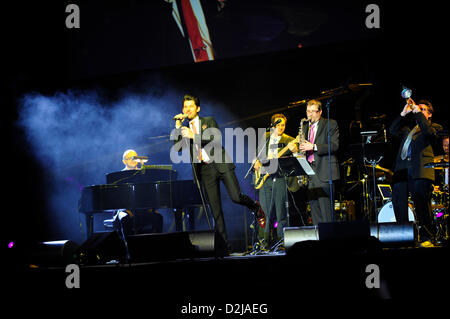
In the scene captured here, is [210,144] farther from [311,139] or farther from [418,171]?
[418,171]

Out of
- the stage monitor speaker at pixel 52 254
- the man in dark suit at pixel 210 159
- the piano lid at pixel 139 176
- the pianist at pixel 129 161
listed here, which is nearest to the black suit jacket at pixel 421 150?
the man in dark suit at pixel 210 159

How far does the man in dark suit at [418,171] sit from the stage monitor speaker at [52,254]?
394 centimetres

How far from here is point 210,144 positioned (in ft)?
16.1

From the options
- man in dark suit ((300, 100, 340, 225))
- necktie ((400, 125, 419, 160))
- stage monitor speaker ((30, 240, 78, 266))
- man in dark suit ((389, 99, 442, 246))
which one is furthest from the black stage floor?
necktie ((400, 125, 419, 160))

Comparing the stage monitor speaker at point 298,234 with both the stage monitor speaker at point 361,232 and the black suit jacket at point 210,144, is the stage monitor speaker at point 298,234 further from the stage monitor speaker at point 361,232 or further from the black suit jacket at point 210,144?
the black suit jacket at point 210,144

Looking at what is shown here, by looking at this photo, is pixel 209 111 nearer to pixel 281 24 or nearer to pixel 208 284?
pixel 281 24

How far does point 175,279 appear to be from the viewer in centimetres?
315

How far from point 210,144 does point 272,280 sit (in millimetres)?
2189

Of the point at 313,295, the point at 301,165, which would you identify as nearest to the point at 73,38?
the point at 301,165

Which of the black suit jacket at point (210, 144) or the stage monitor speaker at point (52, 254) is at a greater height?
the black suit jacket at point (210, 144)

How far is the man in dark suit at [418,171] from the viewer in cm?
523

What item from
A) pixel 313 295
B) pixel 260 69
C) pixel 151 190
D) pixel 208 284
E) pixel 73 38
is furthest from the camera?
pixel 260 69

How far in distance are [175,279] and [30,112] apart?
5905 mm

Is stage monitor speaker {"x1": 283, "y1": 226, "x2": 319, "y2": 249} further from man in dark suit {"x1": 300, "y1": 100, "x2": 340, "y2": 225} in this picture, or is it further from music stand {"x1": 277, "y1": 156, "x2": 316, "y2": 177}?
music stand {"x1": 277, "y1": 156, "x2": 316, "y2": 177}
